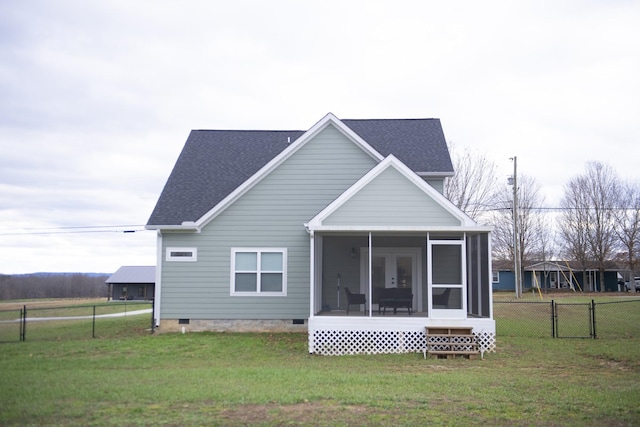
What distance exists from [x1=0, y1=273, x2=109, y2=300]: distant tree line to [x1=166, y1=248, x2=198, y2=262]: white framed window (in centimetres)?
1614

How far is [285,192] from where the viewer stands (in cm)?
1734

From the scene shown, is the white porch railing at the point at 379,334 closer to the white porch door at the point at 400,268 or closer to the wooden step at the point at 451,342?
the wooden step at the point at 451,342

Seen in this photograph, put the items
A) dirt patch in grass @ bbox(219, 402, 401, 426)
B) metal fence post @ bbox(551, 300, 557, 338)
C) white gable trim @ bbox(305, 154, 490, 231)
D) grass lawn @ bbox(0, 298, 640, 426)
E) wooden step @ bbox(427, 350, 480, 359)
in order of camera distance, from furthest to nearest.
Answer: metal fence post @ bbox(551, 300, 557, 338) → white gable trim @ bbox(305, 154, 490, 231) → wooden step @ bbox(427, 350, 480, 359) → grass lawn @ bbox(0, 298, 640, 426) → dirt patch in grass @ bbox(219, 402, 401, 426)

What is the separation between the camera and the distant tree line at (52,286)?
3330 cm

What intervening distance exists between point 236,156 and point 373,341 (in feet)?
30.7

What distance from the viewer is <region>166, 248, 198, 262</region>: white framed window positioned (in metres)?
17.1

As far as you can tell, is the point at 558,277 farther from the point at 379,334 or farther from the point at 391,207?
the point at 379,334

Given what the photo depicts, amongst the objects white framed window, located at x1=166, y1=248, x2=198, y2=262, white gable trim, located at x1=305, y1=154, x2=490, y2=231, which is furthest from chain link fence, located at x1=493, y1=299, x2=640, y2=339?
white framed window, located at x1=166, y1=248, x2=198, y2=262

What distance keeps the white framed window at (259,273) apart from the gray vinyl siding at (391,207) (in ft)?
10.3

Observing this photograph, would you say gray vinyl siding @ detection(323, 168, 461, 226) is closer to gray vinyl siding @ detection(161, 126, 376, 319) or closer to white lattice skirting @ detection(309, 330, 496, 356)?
gray vinyl siding @ detection(161, 126, 376, 319)

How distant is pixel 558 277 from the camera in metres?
49.1

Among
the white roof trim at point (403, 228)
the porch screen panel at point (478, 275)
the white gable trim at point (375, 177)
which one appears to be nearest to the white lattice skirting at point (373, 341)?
the porch screen panel at point (478, 275)

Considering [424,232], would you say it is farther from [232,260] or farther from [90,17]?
[90,17]

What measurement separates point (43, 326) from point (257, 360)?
11990 mm
